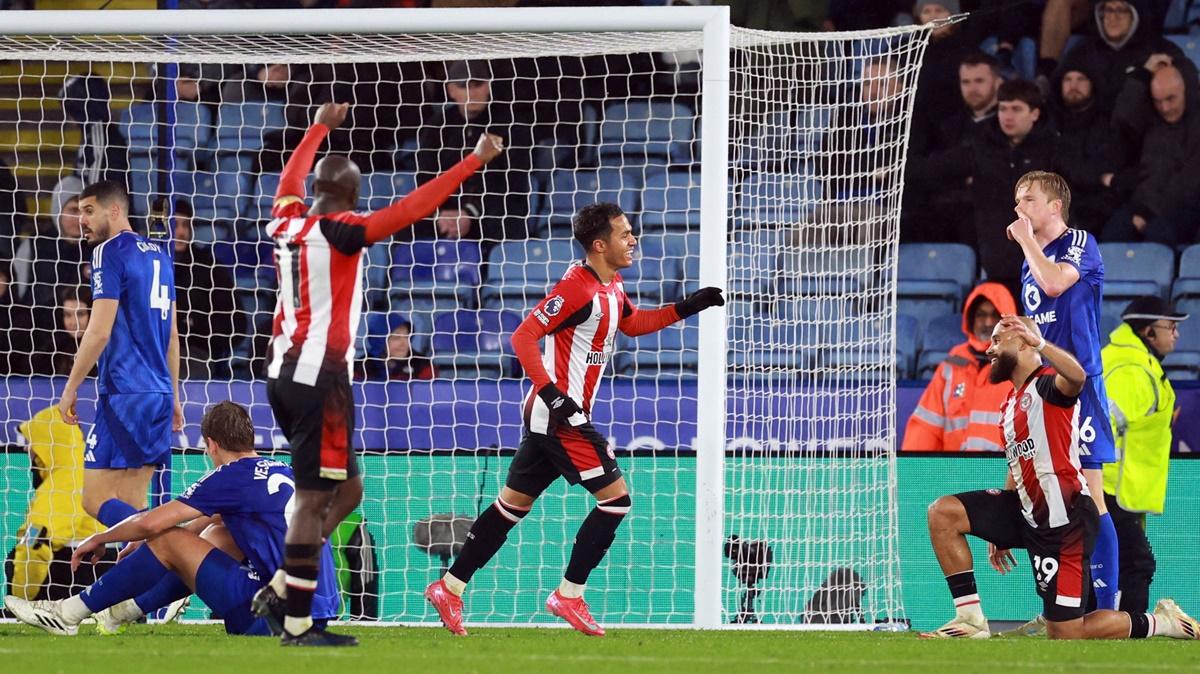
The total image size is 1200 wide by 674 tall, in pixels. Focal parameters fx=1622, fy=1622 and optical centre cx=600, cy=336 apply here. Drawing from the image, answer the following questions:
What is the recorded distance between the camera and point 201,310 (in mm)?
9727

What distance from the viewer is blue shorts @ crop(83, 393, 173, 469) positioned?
7.26 metres

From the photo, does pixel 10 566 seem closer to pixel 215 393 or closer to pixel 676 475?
pixel 215 393

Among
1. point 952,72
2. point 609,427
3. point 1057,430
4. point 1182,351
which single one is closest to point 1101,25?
point 952,72

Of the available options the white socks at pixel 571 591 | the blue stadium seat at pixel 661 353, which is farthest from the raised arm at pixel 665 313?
the blue stadium seat at pixel 661 353

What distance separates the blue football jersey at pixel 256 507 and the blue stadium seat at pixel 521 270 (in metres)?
4.01

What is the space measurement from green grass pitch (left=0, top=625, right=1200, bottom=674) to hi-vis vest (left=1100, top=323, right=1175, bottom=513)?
45.2 inches

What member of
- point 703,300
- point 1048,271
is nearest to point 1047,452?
point 1048,271

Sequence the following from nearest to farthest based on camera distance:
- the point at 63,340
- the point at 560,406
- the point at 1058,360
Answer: the point at 1058,360 < the point at 560,406 < the point at 63,340

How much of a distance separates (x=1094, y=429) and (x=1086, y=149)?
5.33 m

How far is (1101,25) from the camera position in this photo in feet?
38.8

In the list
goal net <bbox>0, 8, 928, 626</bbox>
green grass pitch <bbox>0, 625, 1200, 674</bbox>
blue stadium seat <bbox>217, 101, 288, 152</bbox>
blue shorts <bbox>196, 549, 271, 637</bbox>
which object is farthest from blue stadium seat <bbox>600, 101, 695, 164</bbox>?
blue shorts <bbox>196, 549, 271, 637</bbox>

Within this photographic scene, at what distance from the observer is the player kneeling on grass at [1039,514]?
21.1ft

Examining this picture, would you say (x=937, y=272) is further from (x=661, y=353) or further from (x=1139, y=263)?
(x=661, y=353)

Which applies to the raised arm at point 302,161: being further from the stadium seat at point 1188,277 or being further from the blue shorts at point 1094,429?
the stadium seat at point 1188,277
